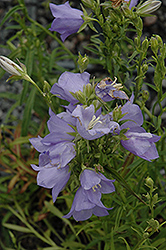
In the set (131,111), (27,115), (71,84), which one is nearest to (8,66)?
A: (71,84)

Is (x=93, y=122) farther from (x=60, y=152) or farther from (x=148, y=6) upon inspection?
(x=148, y=6)

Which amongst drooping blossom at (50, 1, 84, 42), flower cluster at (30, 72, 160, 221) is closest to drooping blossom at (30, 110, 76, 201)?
flower cluster at (30, 72, 160, 221)

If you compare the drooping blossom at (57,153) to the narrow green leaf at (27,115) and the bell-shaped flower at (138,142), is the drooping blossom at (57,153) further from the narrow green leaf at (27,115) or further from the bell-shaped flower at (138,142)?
the narrow green leaf at (27,115)

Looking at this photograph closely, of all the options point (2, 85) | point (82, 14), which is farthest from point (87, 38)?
point (82, 14)

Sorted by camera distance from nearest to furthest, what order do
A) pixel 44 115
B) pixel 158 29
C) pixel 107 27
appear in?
pixel 107 27 → pixel 44 115 → pixel 158 29

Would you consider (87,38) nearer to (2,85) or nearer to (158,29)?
(158,29)

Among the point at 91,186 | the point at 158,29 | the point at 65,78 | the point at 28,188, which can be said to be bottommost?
the point at 28,188

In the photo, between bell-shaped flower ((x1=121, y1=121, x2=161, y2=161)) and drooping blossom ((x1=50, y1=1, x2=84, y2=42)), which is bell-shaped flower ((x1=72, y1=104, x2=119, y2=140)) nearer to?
bell-shaped flower ((x1=121, y1=121, x2=161, y2=161))
